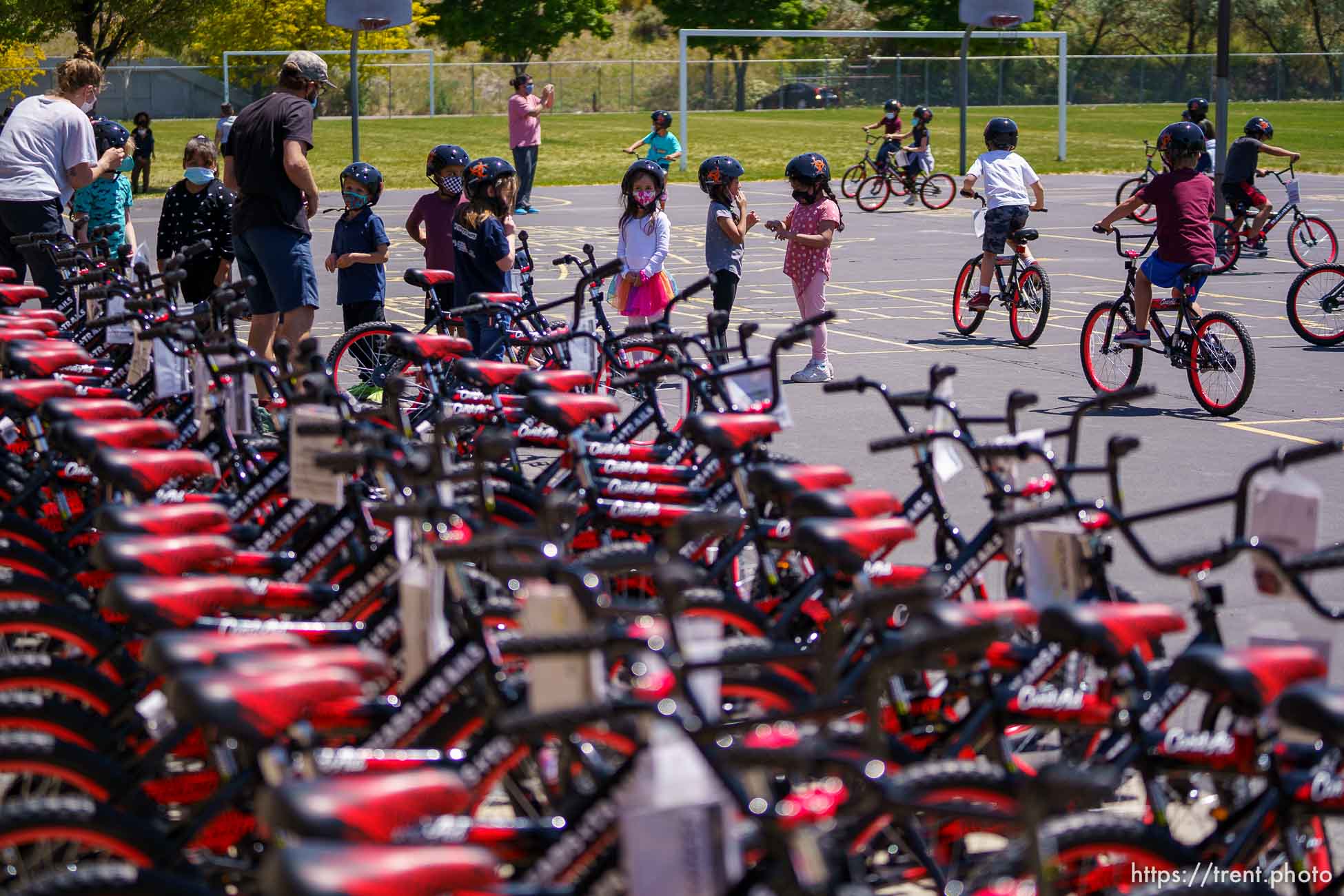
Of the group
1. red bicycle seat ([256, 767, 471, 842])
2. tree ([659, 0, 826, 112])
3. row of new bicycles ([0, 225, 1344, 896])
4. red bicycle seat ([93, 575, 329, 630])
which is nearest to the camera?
red bicycle seat ([256, 767, 471, 842])

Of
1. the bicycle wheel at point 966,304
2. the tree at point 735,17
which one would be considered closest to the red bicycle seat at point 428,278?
the bicycle wheel at point 966,304

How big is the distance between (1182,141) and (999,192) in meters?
3.22

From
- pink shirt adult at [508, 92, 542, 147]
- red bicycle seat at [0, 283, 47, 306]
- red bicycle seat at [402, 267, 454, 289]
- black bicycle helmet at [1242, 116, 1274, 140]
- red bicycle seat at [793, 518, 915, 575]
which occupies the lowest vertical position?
red bicycle seat at [793, 518, 915, 575]

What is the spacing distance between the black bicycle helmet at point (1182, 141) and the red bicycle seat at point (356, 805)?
9310 mm

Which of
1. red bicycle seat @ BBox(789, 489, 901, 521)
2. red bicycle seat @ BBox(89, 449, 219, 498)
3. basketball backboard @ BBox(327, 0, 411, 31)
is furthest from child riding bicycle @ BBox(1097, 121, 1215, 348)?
red bicycle seat @ BBox(89, 449, 219, 498)

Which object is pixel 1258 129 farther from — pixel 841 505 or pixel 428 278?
pixel 841 505

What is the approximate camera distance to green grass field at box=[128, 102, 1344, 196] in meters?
38.0

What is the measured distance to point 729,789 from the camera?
9.59 ft

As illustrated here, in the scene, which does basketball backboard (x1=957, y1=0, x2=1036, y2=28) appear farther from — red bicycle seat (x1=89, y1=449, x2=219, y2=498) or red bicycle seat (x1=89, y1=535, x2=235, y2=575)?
red bicycle seat (x1=89, y1=535, x2=235, y2=575)

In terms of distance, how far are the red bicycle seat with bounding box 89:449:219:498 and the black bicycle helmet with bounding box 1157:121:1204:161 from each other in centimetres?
790

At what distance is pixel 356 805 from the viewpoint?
2689 millimetres

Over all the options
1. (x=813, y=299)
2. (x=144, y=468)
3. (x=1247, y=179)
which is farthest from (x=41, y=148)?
(x=1247, y=179)

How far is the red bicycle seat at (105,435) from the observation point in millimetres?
5098

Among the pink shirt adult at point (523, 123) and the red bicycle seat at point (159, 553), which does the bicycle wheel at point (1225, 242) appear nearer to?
the pink shirt adult at point (523, 123)
